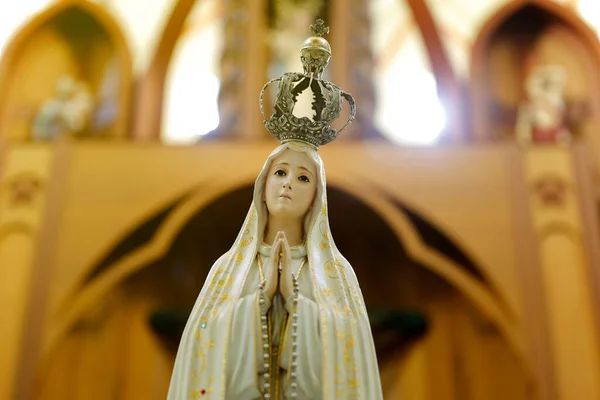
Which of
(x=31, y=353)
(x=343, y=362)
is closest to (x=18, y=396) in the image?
(x=31, y=353)

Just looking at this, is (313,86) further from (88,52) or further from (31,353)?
(88,52)

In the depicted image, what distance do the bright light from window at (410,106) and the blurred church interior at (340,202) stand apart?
987 mm

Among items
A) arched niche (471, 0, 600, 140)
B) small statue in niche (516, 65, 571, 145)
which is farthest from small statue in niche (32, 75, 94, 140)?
small statue in niche (516, 65, 571, 145)

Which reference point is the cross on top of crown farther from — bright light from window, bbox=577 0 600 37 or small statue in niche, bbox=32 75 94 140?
bright light from window, bbox=577 0 600 37

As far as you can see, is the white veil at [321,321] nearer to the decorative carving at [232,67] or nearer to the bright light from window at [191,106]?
the decorative carving at [232,67]

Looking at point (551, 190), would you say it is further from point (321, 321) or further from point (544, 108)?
point (321, 321)

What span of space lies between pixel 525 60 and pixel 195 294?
297 centimetres

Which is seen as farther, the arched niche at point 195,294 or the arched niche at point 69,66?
the arched niche at point 69,66

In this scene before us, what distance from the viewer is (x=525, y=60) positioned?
5.54 m

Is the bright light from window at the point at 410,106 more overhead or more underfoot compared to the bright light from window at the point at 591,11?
more underfoot

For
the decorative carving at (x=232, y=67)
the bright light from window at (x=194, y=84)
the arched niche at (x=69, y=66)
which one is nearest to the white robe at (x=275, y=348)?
the decorative carving at (x=232, y=67)

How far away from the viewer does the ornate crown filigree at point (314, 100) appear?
7.45 feet

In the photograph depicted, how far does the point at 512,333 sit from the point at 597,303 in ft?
1.61

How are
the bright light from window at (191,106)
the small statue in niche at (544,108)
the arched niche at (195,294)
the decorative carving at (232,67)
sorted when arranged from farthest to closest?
the bright light from window at (191,106), the small statue in niche at (544,108), the decorative carving at (232,67), the arched niche at (195,294)
